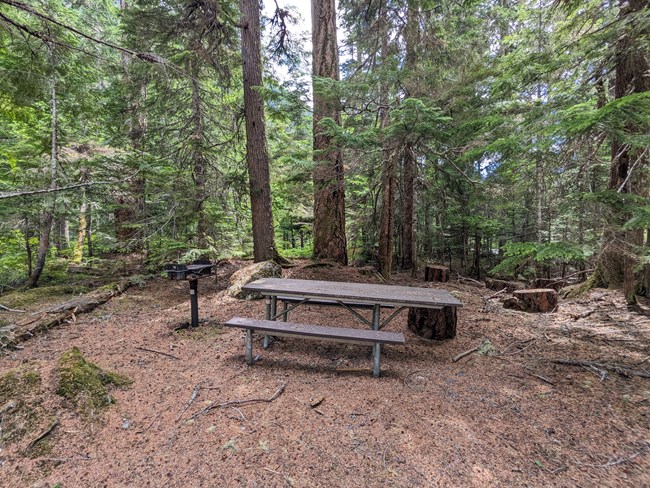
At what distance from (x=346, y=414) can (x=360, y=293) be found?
1.51 metres

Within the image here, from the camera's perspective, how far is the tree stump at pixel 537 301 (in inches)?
230

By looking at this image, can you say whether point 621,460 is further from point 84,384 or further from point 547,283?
point 547,283

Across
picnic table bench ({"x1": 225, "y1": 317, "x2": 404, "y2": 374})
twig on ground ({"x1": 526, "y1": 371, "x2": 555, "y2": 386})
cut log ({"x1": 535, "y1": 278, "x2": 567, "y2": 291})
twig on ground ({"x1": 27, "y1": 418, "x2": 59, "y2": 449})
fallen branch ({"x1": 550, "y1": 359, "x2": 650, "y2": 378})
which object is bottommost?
twig on ground ({"x1": 526, "y1": 371, "x2": 555, "y2": 386})

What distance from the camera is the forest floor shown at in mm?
A: 2004

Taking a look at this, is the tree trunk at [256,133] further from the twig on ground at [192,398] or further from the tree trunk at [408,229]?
the tree trunk at [408,229]

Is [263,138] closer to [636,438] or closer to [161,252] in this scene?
[161,252]

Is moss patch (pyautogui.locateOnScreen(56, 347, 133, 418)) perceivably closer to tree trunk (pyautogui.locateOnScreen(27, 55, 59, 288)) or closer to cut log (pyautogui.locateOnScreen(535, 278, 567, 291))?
tree trunk (pyautogui.locateOnScreen(27, 55, 59, 288))

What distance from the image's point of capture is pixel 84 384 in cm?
268

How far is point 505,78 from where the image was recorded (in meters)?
4.72

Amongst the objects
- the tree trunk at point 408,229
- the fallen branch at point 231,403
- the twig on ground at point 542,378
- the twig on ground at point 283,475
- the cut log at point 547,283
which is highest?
the tree trunk at point 408,229

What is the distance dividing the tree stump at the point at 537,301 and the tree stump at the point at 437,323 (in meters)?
2.71

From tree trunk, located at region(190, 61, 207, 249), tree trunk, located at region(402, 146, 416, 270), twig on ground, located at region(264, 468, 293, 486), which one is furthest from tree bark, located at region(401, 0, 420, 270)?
twig on ground, located at region(264, 468, 293, 486)

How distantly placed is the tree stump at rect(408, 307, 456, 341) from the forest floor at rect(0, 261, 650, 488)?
16 cm

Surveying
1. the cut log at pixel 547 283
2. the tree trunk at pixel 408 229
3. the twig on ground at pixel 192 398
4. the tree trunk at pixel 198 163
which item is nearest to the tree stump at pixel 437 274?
the tree trunk at pixel 408 229
